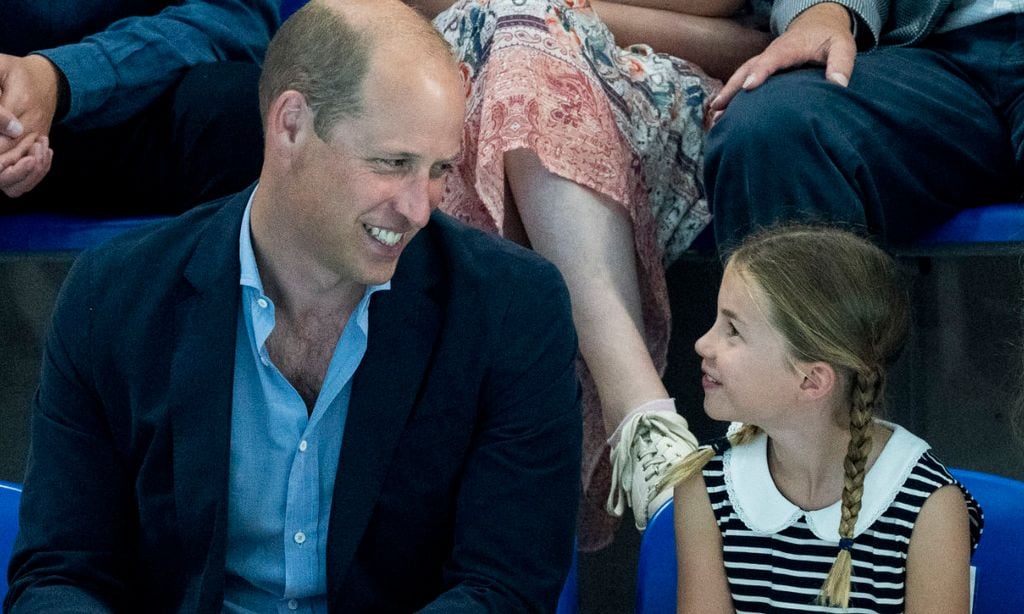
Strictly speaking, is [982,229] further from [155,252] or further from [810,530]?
[155,252]

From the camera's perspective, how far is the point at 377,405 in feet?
4.21

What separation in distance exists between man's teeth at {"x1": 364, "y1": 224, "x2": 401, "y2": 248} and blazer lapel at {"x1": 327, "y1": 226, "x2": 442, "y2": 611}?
58mm

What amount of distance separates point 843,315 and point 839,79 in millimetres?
456

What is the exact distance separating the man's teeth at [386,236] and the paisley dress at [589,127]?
0.39m

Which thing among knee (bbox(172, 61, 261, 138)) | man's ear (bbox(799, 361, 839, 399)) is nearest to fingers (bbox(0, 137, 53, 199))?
knee (bbox(172, 61, 261, 138))

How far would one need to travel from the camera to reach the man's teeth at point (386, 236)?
128 centimetres

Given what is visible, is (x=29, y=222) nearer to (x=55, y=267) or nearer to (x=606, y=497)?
(x=55, y=267)

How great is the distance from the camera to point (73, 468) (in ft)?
4.23

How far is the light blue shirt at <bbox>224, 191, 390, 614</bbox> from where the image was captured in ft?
4.28

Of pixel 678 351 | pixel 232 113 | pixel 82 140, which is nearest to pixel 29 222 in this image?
pixel 82 140

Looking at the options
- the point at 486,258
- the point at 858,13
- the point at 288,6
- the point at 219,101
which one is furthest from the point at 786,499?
the point at 288,6

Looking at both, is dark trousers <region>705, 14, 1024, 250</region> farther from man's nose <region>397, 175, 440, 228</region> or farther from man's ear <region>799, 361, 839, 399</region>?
man's nose <region>397, 175, 440, 228</region>

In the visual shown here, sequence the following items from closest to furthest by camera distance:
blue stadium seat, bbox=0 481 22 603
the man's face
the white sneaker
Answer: the man's face < blue stadium seat, bbox=0 481 22 603 < the white sneaker

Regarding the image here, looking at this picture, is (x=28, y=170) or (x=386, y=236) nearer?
(x=386, y=236)
